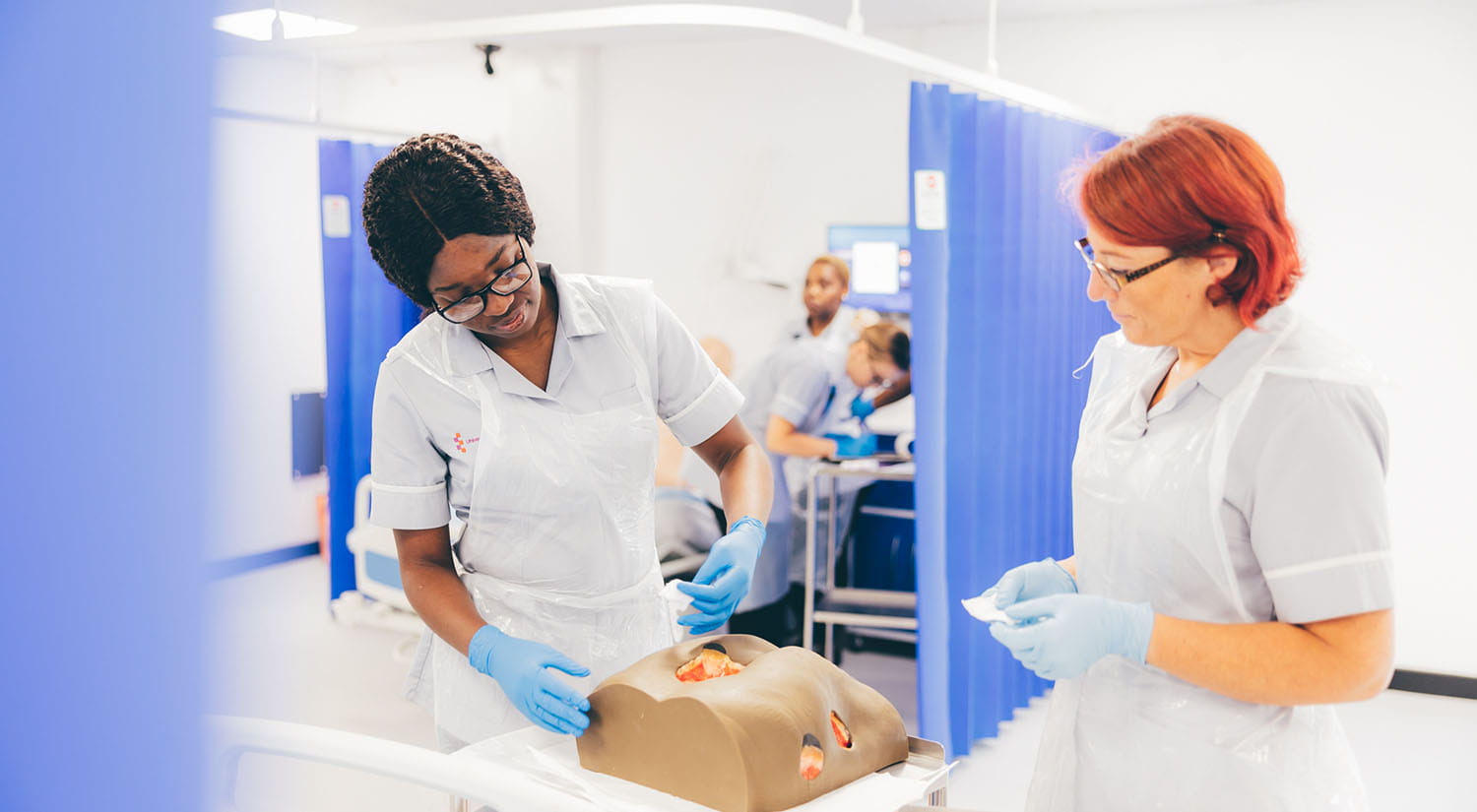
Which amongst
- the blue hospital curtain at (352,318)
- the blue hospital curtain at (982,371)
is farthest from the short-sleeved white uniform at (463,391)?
the blue hospital curtain at (352,318)

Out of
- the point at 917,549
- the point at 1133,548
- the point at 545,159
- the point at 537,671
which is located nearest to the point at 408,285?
the point at 537,671

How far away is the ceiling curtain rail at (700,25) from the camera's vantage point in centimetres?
212

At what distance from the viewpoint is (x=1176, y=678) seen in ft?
3.67

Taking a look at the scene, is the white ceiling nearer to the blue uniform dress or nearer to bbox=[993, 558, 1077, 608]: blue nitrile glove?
the blue uniform dress

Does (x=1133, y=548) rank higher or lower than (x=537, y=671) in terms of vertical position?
higher

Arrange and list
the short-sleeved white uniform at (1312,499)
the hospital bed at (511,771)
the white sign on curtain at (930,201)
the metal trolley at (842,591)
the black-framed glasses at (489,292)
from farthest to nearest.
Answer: the metal trolley at (842,591) < the white sign on curtain at (930,201) < the black-framed glasses at (489,292) < the short-sleeved white uniform at (1312,499) < the hospital bed at (511,771)

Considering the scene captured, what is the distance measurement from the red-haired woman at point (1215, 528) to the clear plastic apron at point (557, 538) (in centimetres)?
58

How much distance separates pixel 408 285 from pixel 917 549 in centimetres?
164

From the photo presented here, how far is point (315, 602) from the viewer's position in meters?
4.57

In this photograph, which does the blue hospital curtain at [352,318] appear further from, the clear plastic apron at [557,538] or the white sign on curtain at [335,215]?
the clear plastic apron at [557,538]

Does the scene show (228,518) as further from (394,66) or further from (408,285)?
(394,66)

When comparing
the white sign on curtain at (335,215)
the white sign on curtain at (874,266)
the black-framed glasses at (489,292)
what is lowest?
the black-framed glasses at (489,292)
